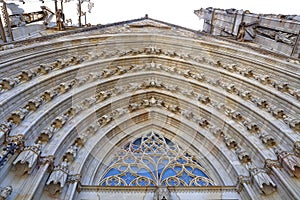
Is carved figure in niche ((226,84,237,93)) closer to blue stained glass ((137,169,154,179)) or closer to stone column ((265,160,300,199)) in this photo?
stone column ((265,160,300,199))

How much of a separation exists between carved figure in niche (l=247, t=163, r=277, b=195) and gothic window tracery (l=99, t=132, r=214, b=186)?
49.9 inches

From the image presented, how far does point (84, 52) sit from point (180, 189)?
540cm

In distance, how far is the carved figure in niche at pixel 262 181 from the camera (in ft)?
16.1

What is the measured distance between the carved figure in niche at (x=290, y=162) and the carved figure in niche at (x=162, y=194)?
2.23 metres

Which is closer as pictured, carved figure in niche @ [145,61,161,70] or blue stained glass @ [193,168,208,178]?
blue stained glass @ [193,168,208,178]

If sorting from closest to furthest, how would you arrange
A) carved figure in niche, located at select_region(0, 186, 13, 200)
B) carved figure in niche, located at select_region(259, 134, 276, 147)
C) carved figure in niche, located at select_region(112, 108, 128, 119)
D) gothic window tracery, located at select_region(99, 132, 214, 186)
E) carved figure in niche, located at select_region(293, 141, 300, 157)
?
carved figure in niche, located at select_region(0, 186, 13, 200) → carved figure in niche, located at select_region(293, 141, 300, 157) → carved figure in niche, located at select_region(259, 134, 276, 147) → gothic window tracery, located at select_region(99, 132, 214, 186) → carved figure in niche, located at select_region(112, 108, 128, 119)

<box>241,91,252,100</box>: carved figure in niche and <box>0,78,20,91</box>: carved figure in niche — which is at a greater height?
<box>241,91,252,100</box>: carved figure in niche

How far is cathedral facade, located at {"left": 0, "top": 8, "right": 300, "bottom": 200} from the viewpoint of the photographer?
4965 mm

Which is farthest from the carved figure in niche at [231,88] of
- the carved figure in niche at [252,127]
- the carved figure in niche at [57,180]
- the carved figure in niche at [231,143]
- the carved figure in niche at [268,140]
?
the carved figure in niche at [57,180]

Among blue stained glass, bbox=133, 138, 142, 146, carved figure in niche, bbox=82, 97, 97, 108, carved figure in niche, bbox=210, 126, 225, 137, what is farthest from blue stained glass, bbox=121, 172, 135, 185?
carved figure in niche, bbox=210, 126, 225, 137

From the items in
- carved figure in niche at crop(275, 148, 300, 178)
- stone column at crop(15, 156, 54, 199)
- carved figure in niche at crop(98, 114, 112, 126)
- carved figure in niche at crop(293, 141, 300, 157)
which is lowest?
stone column at crop(15, 156, 54, 199)

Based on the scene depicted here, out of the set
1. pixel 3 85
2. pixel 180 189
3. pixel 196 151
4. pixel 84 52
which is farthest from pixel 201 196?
pixel 84 52

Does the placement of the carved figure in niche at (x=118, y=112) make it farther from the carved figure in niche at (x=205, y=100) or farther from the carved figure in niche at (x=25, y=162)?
the carved figure in niche at (x=25, y=162)

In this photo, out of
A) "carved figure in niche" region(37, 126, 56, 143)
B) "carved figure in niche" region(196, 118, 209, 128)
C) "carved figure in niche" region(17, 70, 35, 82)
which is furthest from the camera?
"carved figure in niche" region(196, 118, 209, 128)
